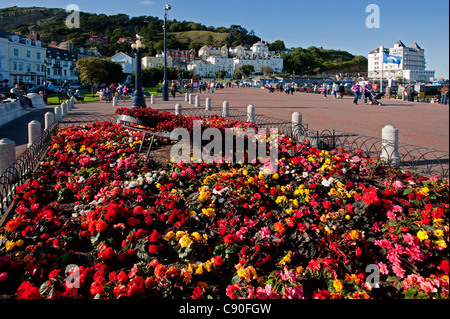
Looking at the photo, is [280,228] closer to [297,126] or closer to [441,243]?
[441,243]

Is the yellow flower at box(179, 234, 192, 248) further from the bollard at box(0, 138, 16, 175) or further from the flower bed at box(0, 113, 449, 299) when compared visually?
the bollard at box(0, 138, 16, 175)

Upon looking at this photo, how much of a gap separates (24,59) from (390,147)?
6985cm

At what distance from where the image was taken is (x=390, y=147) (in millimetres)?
6598

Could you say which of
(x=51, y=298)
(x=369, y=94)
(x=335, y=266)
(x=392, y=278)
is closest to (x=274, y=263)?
(x=335, y=266)

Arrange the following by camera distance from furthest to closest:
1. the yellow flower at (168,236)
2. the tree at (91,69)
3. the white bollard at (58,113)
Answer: the tree at (91,69) → the white bollard at (58,113) → the yellow flower at (168,236)

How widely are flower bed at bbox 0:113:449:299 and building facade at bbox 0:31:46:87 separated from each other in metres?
60.1

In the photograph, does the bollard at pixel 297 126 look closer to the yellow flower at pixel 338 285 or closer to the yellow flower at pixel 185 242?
the yellow flower at pixel 185 242

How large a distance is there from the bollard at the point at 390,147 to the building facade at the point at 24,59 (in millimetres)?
60922

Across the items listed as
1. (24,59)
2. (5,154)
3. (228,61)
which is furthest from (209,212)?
(228,61)

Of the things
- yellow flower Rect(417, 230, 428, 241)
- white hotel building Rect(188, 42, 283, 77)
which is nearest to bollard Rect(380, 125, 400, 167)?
yellow flower Rect(417, 230, 428, 241)

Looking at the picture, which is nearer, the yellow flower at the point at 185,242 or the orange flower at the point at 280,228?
the yellow flower at the point at 185,242

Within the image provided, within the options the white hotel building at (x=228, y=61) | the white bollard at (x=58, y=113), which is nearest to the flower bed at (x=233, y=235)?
the white bollard at (x=58, y=113)

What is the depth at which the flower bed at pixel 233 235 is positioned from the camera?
321cm

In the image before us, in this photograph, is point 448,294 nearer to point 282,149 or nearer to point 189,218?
point 189,218
